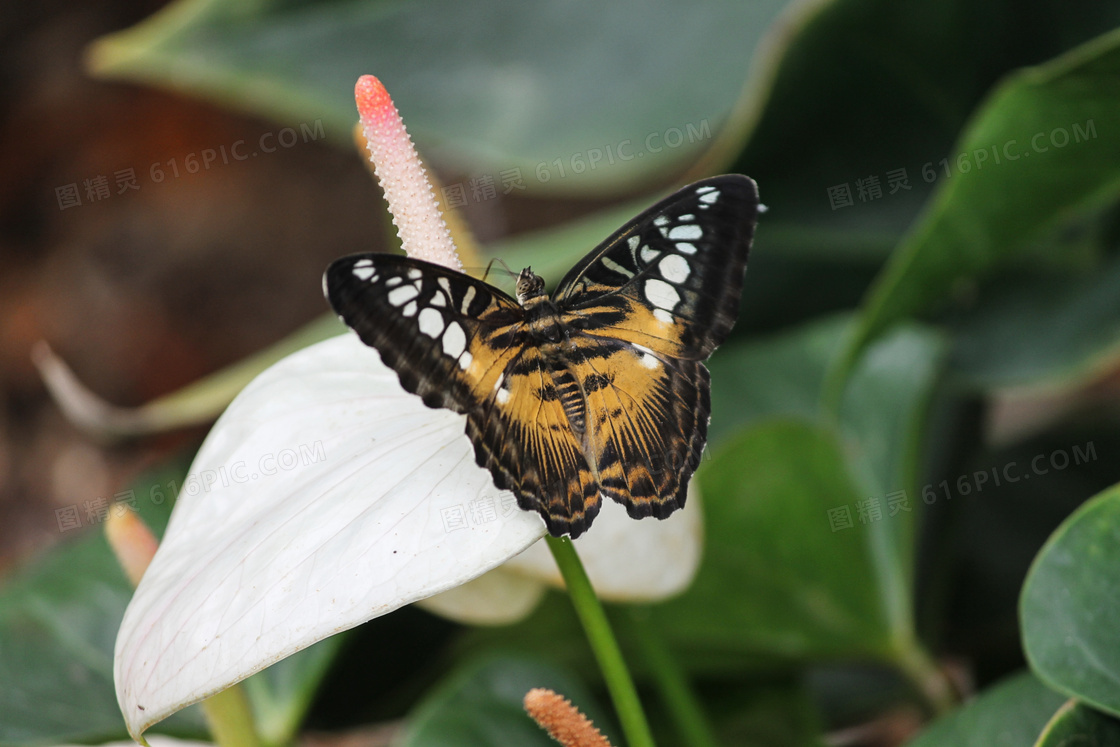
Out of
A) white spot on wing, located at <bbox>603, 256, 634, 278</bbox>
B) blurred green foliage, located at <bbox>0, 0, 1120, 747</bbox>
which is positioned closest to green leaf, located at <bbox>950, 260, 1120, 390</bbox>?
blurred green foliage, located at <bbox>0, 0, 1120, 747</bbox>

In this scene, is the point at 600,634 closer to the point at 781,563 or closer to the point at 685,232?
the point at 685,232

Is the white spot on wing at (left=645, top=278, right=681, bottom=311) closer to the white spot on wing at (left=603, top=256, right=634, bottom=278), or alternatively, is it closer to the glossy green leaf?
the white spot on wing at (left=603, top=256, right=634, bottom=278)

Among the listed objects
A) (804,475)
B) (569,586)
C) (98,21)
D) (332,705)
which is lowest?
(332,705)

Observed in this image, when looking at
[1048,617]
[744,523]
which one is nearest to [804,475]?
[744,523]

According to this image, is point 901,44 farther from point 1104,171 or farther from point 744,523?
point 744,523

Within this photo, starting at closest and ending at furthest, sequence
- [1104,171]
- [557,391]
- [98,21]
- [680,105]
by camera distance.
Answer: [557,391], [1104,171], [680,105], [98,21]

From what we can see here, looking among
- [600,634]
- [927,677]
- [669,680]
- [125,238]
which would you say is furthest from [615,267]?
[125,238]
